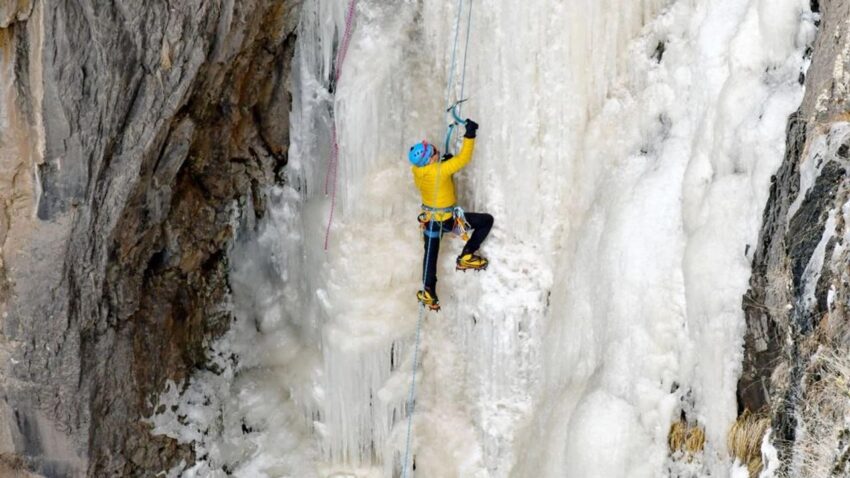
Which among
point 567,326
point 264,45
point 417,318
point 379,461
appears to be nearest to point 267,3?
point 264,45

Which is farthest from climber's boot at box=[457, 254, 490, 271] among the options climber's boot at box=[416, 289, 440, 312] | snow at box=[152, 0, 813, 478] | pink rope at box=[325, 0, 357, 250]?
pink rope at box=[325, 0, 357, 250]

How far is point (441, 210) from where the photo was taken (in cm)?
609

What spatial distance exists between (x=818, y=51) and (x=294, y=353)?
15.3ft

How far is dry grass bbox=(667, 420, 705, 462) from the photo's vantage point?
5.00 metres

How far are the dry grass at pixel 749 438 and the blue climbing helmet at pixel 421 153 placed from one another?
7.92 feet

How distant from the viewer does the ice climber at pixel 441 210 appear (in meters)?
5.92

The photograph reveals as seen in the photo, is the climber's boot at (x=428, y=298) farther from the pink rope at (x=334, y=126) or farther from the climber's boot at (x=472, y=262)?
the pink rope at (x=334, y=126)

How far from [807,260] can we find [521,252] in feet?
7.51

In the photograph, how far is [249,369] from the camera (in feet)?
25.5

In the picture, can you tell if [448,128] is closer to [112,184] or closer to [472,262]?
[472,262]

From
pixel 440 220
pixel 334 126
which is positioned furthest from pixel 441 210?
pixel 334 126

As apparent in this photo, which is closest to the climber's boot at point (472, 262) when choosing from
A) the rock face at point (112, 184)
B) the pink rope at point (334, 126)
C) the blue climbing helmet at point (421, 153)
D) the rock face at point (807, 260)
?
the blue climbing helmet at point (421, 153)

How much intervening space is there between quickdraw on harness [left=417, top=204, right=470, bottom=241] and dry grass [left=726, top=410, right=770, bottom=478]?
2176 millimetres

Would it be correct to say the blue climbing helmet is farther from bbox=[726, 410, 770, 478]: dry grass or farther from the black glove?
bbox=[726, 410, 770, 478]: dry grass
